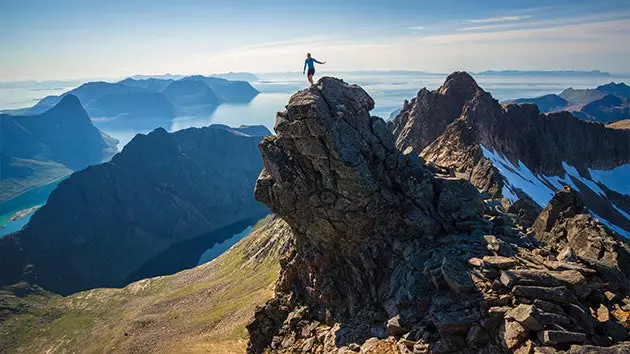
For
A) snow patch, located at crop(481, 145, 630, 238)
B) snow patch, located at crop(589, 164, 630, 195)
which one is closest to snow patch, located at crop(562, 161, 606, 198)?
snow patch, located at crop(481, 145, 630, 238)

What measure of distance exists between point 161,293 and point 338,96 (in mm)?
129145

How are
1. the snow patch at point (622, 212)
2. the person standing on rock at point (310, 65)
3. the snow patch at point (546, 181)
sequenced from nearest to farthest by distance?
the person standing on rock at point (310, 65) < the snow patch at point (546, 181) < the snow patch at point (622, 212)

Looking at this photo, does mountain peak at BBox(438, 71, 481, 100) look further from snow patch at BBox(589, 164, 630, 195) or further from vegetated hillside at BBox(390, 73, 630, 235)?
snow patch at BBox(589, 164, 630, 195)

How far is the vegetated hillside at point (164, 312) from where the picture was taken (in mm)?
83688

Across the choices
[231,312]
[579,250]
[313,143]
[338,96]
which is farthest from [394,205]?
[231,312]

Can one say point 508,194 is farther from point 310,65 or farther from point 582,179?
point 582,179

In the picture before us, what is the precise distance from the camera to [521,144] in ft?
413

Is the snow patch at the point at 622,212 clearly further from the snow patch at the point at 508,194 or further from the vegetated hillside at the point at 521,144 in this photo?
the snow patch at the point at 508,194

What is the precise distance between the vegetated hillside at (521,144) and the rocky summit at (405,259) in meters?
47.3

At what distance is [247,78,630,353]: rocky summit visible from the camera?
78.1ft

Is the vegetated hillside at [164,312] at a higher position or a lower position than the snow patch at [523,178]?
lower

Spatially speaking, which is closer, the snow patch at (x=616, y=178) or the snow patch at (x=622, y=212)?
the snow patch at (x=622, y=212)

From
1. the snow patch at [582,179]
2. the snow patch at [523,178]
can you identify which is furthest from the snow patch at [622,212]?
the snow patch at [523,178]

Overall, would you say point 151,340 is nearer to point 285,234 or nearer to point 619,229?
point 285,234
